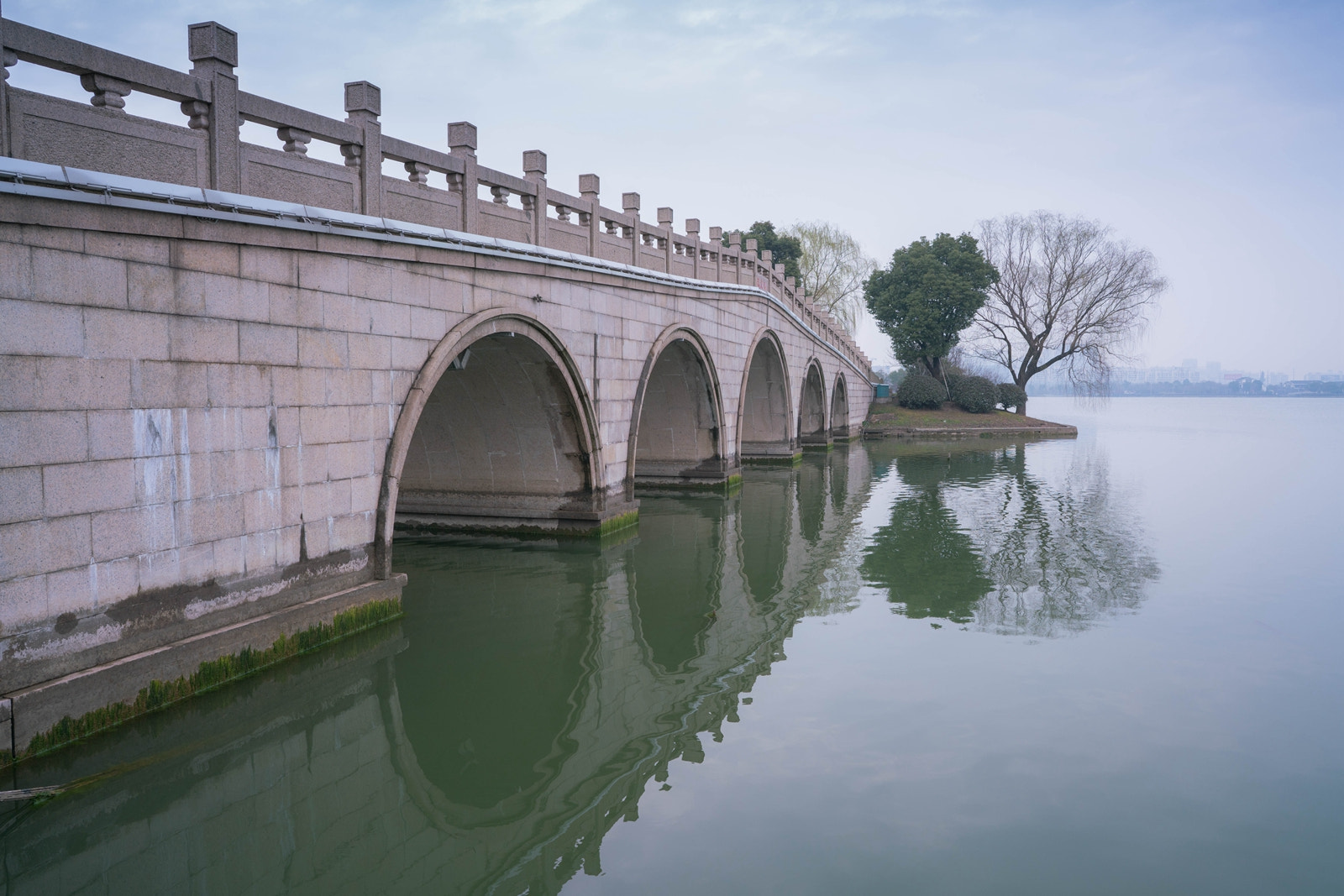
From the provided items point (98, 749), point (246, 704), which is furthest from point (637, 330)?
point (98, 749)

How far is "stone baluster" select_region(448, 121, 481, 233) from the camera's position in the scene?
840 centimetres

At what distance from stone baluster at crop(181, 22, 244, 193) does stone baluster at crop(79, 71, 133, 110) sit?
506 millimetres

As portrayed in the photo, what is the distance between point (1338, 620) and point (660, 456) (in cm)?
1089

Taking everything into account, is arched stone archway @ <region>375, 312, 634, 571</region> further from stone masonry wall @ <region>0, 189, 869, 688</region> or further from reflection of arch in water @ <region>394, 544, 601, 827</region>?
stone masonry wall @ <region>0, 189, 869, 688</region>

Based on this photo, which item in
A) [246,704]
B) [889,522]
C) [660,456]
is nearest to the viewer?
[246,704]

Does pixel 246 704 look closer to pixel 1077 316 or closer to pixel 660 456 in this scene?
pixel 660 456

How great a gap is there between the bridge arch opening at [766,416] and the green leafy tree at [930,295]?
16.3 metres

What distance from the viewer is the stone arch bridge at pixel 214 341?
480cm

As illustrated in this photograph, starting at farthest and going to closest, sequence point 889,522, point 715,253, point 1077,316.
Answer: point 1077,316 → point 715,253 → point 889,522

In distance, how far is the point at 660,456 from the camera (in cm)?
1708

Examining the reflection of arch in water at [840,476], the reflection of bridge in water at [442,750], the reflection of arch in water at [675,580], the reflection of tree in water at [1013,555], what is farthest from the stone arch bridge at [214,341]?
the reflection of arch in water at [840,476]

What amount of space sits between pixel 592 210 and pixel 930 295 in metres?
28.1

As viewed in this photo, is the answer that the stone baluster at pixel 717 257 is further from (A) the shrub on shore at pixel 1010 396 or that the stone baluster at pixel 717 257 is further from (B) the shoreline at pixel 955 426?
(A) the shrub on shore at pixel 1010 396

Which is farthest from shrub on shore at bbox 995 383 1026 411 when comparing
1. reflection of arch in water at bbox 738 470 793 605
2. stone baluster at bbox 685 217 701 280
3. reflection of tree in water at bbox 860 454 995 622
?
stone baluster at bbox 685 217 701 280
